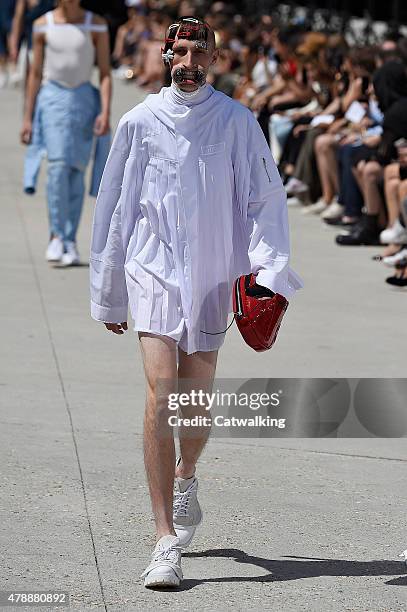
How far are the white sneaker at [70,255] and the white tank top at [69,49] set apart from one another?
3.86 ft

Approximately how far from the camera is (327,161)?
14.1m

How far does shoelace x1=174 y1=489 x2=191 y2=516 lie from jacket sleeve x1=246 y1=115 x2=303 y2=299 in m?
0.80

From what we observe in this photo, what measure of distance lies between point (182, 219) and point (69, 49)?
19.0 feet

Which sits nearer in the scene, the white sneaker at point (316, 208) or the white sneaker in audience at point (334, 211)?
the white sneaker in audience at point (334, 211)

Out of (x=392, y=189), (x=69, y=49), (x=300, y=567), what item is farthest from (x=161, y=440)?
(x=392, y=189)

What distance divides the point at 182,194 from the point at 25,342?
3.77 meters

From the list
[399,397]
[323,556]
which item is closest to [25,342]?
[399,397]

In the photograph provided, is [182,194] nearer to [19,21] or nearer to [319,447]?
[319,447]

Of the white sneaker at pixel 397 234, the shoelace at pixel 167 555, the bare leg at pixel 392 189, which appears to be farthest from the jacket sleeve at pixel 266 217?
the bare leg at pixel 392 189

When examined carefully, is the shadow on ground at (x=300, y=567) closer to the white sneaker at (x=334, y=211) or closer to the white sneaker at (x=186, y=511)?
the white sneaker at (x=186, y=511)

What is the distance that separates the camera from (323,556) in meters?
5.30

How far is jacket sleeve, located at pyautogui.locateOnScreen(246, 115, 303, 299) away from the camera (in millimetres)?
5051

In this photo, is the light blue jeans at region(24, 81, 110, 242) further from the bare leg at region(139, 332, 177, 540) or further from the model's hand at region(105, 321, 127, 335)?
the bare leg at region(139, 332, 177, 540)

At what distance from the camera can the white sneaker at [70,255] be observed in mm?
11125
